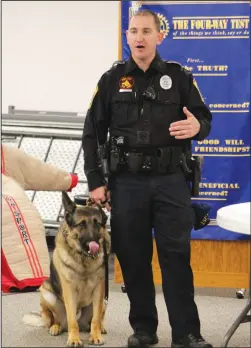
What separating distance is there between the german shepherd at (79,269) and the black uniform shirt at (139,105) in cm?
30

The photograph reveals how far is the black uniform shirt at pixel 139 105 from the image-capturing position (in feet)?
11.8

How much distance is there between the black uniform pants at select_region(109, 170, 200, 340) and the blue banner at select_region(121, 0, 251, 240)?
1441 millimetres

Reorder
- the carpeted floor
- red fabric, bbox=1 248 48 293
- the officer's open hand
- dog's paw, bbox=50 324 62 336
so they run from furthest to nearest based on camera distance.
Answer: red fabric, bbox=1 248 48 293 → dog's paw, bbox=50 324 62 336 → the carpeted floor → the officer's open hand

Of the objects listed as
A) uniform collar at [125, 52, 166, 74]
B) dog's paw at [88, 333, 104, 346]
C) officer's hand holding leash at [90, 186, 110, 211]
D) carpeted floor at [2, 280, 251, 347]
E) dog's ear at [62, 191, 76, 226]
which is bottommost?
carpeted floor at [2, 280, 251, 347]

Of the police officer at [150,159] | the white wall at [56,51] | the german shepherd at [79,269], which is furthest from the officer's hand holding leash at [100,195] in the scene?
the white wall at [56,51]

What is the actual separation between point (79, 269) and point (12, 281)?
1.13m

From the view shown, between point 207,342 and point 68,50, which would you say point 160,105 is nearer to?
point 207,342

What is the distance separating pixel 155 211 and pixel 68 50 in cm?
359

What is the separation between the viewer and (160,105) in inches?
142

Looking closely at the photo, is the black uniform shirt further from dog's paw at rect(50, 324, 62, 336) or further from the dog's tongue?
dog's paw at rect(50, 324, 62, 336)

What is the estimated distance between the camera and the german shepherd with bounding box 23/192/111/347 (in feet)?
12.9

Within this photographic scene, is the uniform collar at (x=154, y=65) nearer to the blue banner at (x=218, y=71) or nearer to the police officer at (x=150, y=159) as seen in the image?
the police officer at (x=150, y=159)

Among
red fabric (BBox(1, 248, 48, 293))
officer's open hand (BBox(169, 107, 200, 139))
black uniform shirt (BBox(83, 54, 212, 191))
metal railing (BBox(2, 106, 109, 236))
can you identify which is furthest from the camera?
metal railing (BBox(2, 106, 109, 236))

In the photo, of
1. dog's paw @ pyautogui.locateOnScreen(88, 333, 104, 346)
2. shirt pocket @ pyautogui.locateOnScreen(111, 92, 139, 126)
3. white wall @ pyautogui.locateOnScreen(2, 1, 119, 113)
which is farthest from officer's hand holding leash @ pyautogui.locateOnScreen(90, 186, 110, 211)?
white wall @ pyautogui.locateOnScreen(2, 1, 119, 113)
